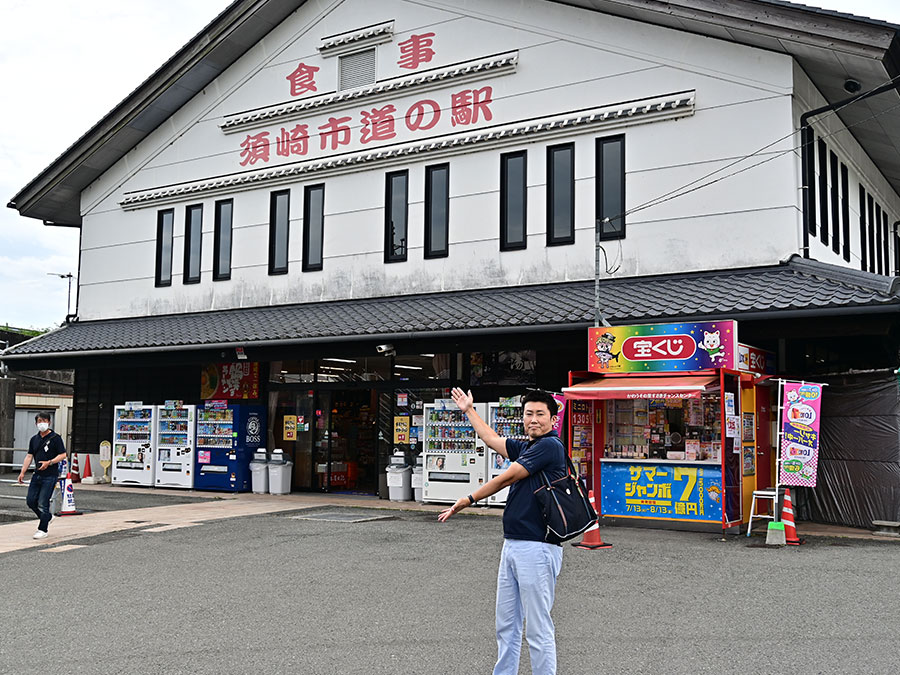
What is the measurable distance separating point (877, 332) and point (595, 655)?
8.29 meters

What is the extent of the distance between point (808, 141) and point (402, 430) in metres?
9.20

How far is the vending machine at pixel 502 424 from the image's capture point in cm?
1616

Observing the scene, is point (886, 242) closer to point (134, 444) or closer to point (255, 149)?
point (255, 149)

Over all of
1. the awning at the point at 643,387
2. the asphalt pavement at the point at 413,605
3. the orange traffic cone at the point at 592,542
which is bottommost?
the asphalt pavement at the point at 413,605

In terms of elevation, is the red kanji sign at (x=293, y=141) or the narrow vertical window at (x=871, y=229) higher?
the red kanji sign at (x=293, y=141)

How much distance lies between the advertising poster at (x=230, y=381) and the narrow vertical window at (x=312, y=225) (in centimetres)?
268

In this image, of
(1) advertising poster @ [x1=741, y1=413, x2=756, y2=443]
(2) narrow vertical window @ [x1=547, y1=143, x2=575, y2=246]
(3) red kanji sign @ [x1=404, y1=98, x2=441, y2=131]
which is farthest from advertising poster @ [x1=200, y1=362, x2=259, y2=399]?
(1) advertising poster @ [x1=741, y1=413, x2=756, y2=443]

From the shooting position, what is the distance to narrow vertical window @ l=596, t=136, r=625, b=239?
1617 cm

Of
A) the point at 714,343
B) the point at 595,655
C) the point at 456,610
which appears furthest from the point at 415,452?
the point at 595,655

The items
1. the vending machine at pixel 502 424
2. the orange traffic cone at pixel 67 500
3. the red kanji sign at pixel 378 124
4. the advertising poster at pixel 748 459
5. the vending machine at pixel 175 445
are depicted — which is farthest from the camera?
the vending machine at pixel 175 445

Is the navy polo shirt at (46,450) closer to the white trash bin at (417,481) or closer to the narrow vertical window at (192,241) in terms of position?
the white trash bin at (417,481)

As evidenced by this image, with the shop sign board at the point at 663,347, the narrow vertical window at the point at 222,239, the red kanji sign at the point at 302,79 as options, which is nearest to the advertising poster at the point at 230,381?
the narrow vertical window at the point at 222,239

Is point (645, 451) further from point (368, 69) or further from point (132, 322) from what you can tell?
point (132, 322)

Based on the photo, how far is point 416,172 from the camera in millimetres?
18484
